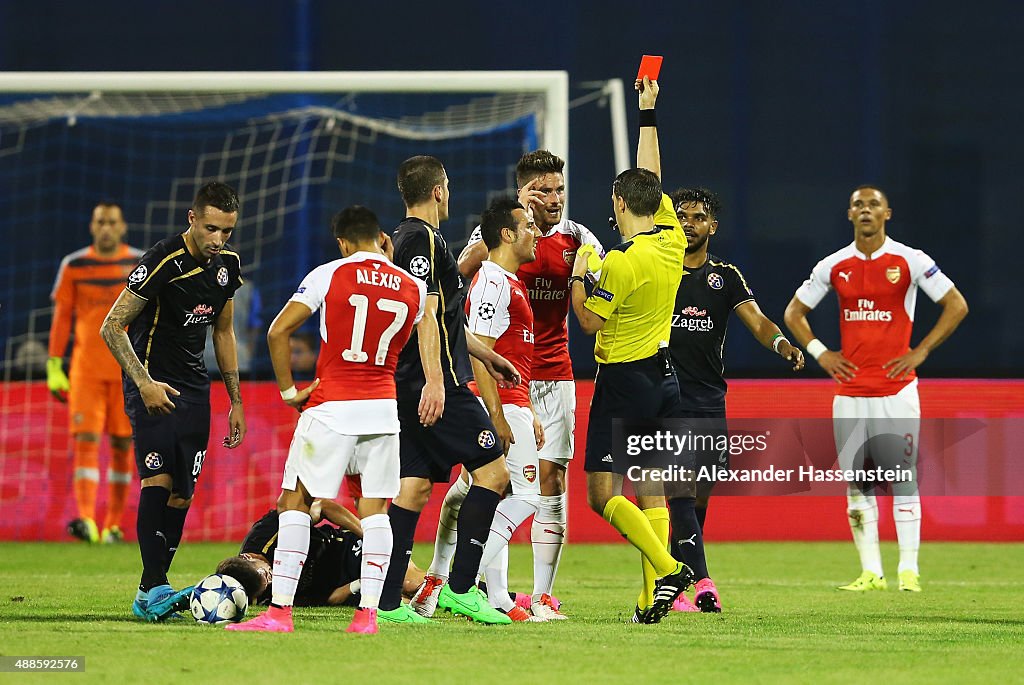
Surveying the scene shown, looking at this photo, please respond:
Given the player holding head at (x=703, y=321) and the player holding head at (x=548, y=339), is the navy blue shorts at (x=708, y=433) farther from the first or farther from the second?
the player holding head at (x=548, y=339)

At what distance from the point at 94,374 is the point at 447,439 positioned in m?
6.03

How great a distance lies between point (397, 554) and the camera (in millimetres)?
6777

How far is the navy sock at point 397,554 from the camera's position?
6.79m

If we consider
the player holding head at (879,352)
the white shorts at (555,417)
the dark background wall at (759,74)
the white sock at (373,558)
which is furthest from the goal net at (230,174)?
the white sock at (373,558)

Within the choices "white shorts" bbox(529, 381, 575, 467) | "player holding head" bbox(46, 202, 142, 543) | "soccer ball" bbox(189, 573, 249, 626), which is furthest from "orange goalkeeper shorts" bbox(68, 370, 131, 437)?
"soccer ball" bbox(189, 573, 249, 626)

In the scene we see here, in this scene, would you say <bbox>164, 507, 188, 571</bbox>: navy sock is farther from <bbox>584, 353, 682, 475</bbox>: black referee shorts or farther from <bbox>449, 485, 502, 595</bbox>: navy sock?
<bbox>584, 353, 682, 475</bbox>: black referee shorts

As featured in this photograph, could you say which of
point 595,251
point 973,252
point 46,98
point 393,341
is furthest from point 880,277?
point 973,252

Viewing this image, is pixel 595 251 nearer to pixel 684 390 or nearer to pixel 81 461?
pixel 684 390

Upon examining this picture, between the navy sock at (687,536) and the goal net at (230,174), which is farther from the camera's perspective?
the goal net at (230,174)

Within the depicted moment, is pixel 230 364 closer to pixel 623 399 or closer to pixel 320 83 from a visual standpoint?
pixel 623 399

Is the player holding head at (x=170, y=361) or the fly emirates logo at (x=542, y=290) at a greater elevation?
the fly emirates logo at (x=542, y=290)

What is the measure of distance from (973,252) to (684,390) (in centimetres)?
1029

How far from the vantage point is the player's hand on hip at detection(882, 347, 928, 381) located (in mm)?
9412

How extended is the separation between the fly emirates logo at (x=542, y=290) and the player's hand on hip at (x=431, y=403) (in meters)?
1.19
